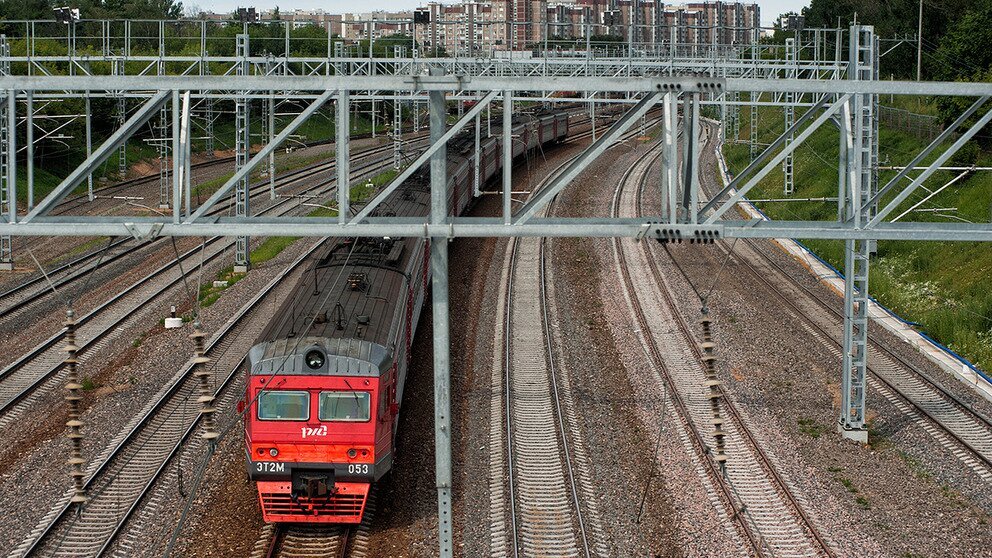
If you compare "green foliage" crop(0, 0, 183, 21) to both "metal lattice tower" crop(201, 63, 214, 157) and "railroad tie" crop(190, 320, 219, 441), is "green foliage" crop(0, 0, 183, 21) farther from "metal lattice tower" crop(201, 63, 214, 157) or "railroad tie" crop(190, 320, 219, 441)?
"railroad tie" crop(190, 320, 219, 441)

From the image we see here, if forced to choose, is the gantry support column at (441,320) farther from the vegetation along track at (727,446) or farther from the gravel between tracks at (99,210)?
the gravel between tracks at (99,210)

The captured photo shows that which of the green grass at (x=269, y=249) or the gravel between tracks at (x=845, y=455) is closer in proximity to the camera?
the gravel between tracks at (x=845, y=455)

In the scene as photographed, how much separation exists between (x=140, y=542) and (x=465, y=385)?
7766 millimetres

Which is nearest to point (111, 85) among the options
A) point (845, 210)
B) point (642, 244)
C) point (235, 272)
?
point (845, 210)

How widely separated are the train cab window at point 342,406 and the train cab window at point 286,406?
22cm

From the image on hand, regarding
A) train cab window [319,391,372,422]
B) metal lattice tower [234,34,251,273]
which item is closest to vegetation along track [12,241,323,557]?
train cab window [319,391,372,422]

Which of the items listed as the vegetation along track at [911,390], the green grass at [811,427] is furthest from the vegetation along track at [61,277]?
the vegetation along track at [911,390]

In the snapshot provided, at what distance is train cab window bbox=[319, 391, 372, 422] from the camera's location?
13.8 meters

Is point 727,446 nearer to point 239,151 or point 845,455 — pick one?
point 845,455

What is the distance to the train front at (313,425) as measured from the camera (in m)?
13.7

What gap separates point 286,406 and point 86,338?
37.9 ft

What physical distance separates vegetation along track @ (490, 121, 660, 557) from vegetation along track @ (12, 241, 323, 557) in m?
5.05

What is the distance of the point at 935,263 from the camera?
28.6m

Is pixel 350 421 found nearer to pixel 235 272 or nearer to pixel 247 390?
pixel 247 390
